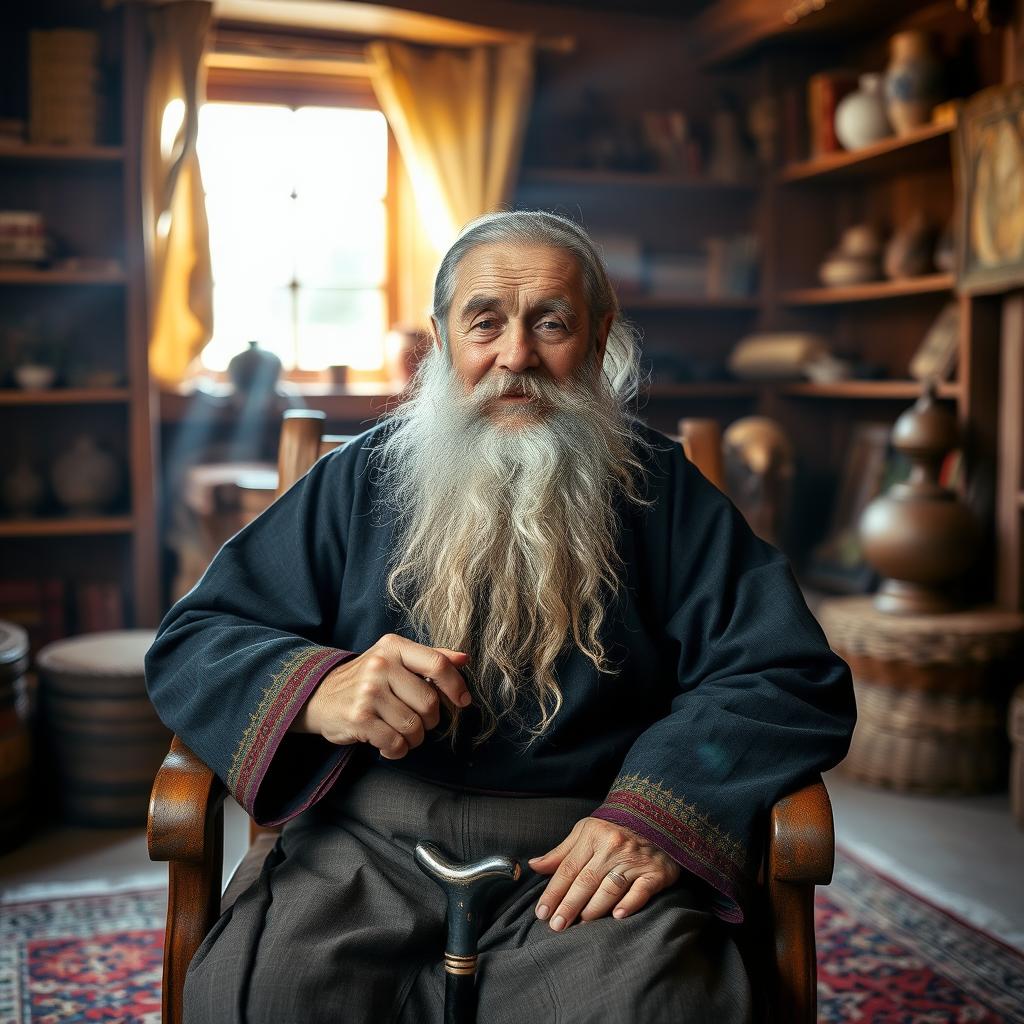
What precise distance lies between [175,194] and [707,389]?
230cm

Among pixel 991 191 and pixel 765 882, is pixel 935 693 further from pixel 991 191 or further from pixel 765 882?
pixel 765 882

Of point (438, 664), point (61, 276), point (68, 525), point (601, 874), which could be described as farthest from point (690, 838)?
point (61, 276)

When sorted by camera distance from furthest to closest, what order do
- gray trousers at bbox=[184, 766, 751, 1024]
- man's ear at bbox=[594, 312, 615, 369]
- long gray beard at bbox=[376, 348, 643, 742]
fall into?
man's ear at bbox=[594, 312, 615, 369], long gray beard at bbox=[376, 348, 643, 742], gray trousers at bbox=[184, 766, 751, 1024]

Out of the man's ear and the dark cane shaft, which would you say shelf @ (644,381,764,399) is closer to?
the man's ear

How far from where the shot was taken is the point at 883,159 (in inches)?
179

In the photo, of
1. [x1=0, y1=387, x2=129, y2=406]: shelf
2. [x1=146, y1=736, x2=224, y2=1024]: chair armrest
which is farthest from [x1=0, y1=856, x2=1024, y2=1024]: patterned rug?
[x1=0, y1=387, x2=129, y2=406]: shelf

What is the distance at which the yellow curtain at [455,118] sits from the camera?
4.64 meters

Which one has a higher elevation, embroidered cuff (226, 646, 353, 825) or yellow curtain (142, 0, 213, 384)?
yellow curtain (142, 0, 213, 384)

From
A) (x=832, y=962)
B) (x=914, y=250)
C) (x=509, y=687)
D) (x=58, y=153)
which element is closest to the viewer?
(x=509, y=687)

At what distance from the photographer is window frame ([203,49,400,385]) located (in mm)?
4648

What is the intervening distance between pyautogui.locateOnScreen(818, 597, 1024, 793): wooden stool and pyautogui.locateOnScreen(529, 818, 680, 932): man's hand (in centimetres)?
217

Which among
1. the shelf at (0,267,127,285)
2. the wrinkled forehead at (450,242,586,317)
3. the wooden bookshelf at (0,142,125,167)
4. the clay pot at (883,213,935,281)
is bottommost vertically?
the wrinkled forehead at (450,242,586,317)

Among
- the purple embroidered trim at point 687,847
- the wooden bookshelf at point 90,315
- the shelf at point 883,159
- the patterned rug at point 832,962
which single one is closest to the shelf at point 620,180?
the shelf at point 883,159

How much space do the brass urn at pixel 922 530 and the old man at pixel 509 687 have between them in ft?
6.29
